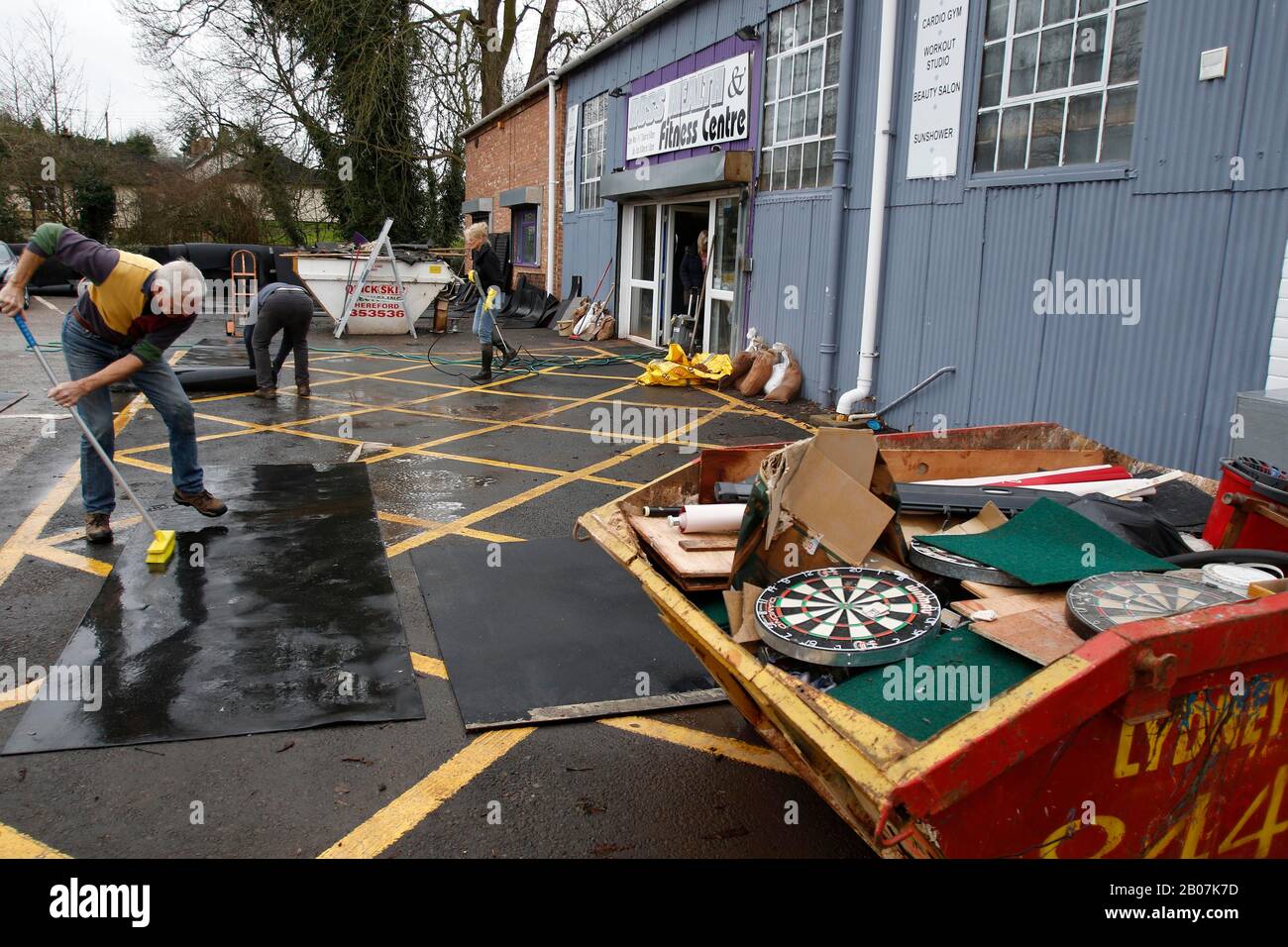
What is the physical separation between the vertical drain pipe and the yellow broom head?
25.3 feet

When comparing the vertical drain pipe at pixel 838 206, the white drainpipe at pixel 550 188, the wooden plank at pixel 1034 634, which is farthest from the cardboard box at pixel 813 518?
the white drainpipe at pixel 550 188

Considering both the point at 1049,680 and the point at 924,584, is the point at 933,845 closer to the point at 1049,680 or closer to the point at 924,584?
the point at 1049,680

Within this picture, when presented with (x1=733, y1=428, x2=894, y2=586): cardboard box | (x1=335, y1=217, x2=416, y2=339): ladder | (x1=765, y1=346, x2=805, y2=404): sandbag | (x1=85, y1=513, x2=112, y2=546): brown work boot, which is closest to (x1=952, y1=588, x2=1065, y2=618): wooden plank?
(x1=733, y1=428, x2=894, y2=586): cardboard box

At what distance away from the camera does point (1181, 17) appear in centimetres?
623

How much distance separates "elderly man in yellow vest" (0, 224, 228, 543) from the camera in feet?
17.2

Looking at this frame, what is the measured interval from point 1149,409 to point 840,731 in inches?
229

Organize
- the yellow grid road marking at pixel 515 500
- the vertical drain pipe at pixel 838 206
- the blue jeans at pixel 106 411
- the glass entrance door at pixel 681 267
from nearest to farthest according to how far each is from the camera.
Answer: the blue jeans at pixel 106 411, the yellow grid road marking at pixel 515 500, the vertical drain pipe at pixel 838 206, the glass entrance door at pixel 681 267

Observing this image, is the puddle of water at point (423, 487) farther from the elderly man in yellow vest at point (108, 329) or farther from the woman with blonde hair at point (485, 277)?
the woman with blonde hair at point (485, 277)

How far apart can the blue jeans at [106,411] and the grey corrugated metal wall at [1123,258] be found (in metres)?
6.78

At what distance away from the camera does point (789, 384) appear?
11594 millimetres

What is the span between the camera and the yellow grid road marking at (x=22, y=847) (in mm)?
2916

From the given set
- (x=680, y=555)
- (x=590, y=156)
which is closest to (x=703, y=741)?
(x=680, y=555)

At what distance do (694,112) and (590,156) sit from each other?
5693 millimetres

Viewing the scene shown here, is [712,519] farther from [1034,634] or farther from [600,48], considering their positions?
[600,48]
